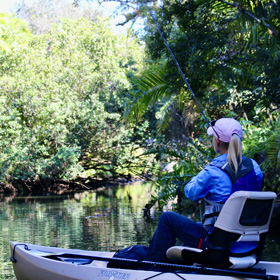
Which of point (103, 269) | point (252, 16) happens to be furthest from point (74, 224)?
point (103, 269)

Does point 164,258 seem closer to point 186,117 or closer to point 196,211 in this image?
point 196,211

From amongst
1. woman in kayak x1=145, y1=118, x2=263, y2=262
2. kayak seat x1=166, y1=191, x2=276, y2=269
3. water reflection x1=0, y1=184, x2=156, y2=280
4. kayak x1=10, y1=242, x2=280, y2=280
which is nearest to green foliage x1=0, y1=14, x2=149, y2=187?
water reflection x1=0, y1=184, x2=156, y2=280

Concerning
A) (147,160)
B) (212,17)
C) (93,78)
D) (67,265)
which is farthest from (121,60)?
(67,265)

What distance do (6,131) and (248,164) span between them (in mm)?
15585

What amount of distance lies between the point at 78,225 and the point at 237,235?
753 cm

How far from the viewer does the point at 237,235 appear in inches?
150

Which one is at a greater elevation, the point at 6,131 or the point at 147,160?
the point at 6,131

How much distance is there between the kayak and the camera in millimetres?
3988

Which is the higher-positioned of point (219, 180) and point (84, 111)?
point (84, 111)

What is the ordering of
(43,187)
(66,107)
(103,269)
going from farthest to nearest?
(43,187) < (66,107) < (103,269)

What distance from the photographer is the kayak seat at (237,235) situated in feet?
12.2

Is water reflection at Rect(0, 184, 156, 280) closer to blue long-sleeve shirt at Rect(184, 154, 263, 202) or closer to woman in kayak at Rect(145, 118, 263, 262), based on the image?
woman in kayak at Rect(145, 118, 263, 262)

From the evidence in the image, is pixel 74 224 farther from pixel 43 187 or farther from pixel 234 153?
pixel 43 187

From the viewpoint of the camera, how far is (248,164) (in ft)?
12.8
